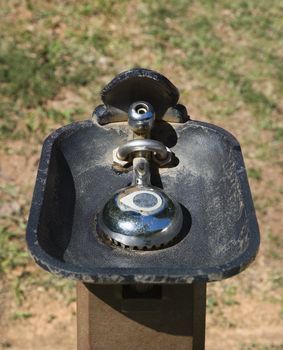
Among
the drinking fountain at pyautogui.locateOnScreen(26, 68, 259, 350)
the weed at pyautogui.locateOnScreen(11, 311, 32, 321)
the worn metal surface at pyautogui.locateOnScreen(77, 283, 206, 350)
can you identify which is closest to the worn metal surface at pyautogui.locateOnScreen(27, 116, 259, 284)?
the drinking fountain at pyautogui.locateOnScreen(26, 68, 259, 350)

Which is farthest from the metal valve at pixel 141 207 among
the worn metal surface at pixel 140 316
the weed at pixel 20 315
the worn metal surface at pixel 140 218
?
the weed at pixel 20 315

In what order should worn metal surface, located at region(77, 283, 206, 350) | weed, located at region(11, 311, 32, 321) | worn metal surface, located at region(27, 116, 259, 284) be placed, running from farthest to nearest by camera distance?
1. weed, located at region(11, 311, 32, 321)
2. worn metal surface, located at region(77, 283, 206, 350)
3. worn metal surface, located at region(27, 116, 259, 284)

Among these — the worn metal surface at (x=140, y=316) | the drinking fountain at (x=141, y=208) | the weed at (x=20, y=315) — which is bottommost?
the weed at (x=20, y=315)

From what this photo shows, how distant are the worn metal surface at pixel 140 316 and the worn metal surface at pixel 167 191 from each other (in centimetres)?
22

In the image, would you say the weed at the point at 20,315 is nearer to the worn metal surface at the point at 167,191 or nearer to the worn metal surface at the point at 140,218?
the worn metal surface at the point at 167,191

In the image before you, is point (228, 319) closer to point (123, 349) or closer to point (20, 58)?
point (123, 349)

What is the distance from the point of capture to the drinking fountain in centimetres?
243

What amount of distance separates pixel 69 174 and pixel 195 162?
47cm

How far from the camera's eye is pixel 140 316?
2674mm

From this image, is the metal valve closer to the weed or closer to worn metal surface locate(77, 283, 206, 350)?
worn metal surface locate(77, 283, 206, 350)

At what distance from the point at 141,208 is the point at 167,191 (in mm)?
304

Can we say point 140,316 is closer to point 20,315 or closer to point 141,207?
point 141,207

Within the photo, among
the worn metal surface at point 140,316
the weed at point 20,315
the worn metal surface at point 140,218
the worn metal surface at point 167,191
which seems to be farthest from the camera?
the weed at point 20,315

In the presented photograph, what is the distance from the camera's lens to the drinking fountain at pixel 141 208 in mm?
2430
